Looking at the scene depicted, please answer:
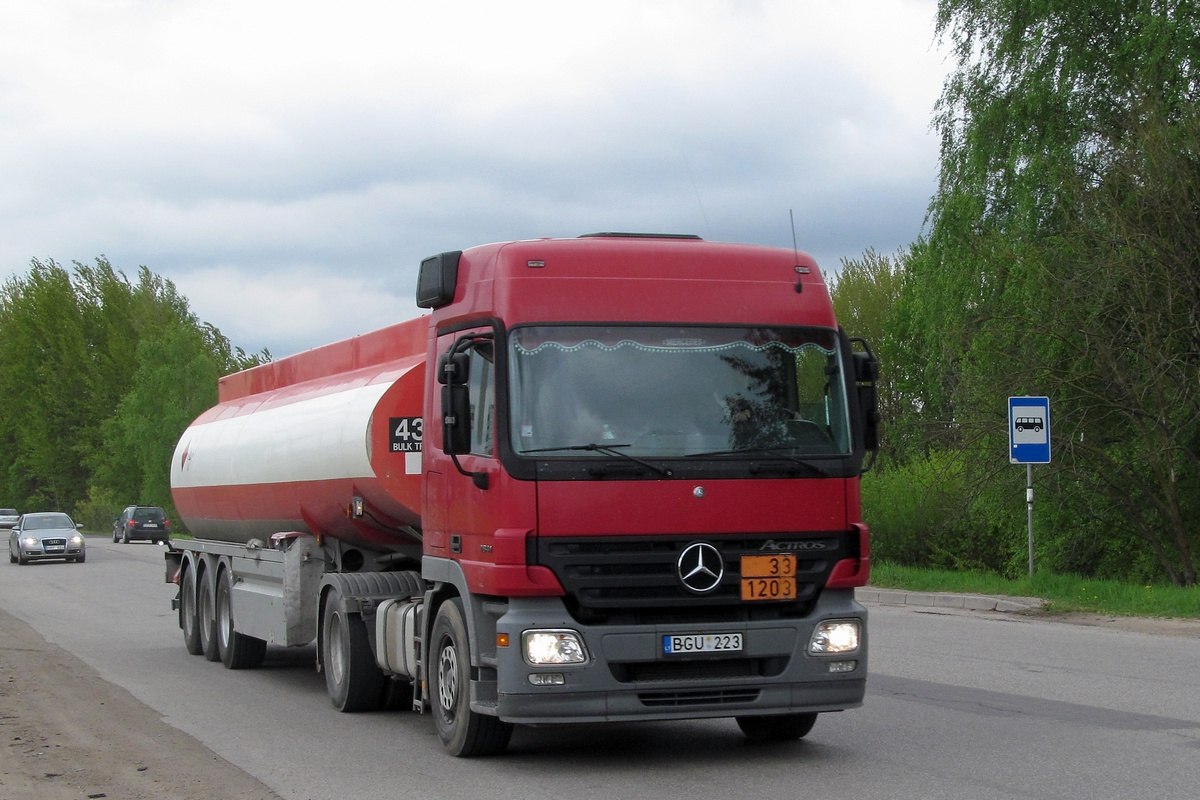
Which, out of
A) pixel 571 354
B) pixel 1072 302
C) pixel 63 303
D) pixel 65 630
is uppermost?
pixel 63 303

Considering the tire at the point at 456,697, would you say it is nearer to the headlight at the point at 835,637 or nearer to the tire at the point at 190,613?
the headlight at the point at 835,637

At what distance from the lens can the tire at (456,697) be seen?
344 inches

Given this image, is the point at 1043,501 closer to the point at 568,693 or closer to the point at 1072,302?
the point at 1072,302

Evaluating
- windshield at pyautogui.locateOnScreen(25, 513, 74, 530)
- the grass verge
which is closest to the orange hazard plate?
the grass verge

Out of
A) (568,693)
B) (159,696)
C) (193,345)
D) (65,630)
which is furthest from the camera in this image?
(193,345)

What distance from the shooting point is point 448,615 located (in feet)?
29.6

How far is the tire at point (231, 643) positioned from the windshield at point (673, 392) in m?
7.52

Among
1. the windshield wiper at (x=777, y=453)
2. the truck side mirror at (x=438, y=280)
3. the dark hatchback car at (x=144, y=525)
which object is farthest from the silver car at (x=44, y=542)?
the windshield wiper at (x=777, y=453)

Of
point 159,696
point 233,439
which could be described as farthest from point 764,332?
point 233,439

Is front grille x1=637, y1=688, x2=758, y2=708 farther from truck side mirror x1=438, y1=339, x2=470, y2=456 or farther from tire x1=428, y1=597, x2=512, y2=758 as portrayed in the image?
truck side mirror x1=438, y1=339, x2=470, y2=456

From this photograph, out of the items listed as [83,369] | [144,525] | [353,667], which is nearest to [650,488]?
[353,667]

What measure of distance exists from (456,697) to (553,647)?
3.79 ft

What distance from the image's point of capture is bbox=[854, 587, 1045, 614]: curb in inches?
786

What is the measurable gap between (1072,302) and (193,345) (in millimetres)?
65089
